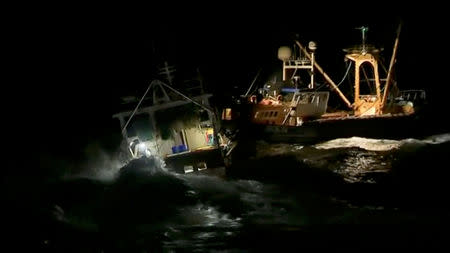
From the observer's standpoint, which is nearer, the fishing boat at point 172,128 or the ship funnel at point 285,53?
the fishing boat at point 172,128

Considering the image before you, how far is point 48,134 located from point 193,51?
1032 inches

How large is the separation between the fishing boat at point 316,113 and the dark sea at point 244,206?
3.70m

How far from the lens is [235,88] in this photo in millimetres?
52781

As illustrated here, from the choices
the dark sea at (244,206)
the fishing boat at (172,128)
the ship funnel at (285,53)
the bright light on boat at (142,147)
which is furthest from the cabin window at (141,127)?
the ship funnel at (285,53)

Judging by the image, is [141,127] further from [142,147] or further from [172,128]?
[172,128]

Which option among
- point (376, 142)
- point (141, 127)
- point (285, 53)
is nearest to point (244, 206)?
point (141, 127)

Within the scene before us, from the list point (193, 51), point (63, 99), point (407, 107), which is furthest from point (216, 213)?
point (193, 51)

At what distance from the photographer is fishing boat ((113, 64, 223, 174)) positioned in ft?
71.6

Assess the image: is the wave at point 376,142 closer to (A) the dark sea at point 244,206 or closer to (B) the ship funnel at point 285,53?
(A) the dark sea at point 244,206

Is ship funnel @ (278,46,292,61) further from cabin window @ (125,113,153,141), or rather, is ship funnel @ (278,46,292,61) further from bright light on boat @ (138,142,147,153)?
bright light on boat @ (138,142,147,153)

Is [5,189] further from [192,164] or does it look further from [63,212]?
[192,164]

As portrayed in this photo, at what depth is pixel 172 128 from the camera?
2338cm

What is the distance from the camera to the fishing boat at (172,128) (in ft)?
71.6

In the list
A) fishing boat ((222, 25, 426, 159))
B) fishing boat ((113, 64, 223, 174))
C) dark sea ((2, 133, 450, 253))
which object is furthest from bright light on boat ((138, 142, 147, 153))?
fishing boat ((222, 25, 426, 159))
